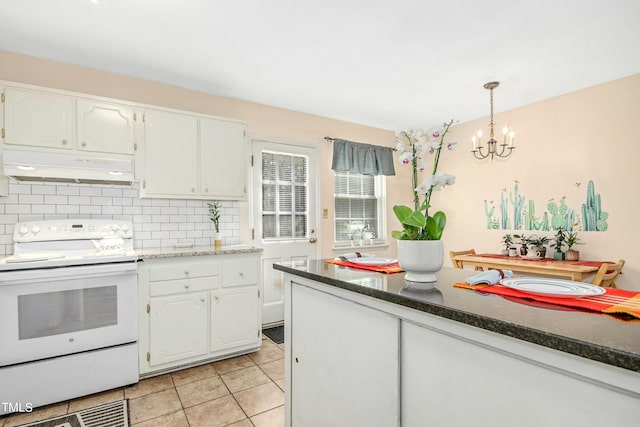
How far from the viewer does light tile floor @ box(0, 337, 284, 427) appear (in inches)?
80.0

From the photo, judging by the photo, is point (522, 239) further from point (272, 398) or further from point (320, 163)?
point (272, 398)

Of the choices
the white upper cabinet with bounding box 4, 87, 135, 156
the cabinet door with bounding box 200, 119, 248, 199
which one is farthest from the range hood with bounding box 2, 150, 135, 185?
the cabinet door with bounding box 200, 119, 248, 199

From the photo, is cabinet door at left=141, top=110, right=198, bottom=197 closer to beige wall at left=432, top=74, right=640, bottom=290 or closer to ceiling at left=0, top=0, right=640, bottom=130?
ceiling at left=0, top=0, right=640, bottom=130

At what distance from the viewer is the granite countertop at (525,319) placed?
2.01ft

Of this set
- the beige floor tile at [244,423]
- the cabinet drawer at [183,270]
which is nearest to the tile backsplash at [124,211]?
the cabinet drawer at [183,270]

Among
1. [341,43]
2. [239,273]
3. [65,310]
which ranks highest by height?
[341,43]

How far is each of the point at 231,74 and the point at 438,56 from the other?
5.92 ft

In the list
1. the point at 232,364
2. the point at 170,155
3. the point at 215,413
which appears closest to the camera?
the point at 215,413

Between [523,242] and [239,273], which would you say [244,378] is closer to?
[239,273]

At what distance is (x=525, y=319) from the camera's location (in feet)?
2.53

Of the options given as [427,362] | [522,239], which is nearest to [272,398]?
[427,362]

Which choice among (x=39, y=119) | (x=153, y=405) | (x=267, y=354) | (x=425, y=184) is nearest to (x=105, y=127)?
(x=39, y=119)

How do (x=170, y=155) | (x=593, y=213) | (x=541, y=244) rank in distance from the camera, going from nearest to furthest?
(x=170, y=155)
(x=593, y=213)
(x=541, y=244)

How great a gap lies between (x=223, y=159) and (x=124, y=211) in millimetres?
981
